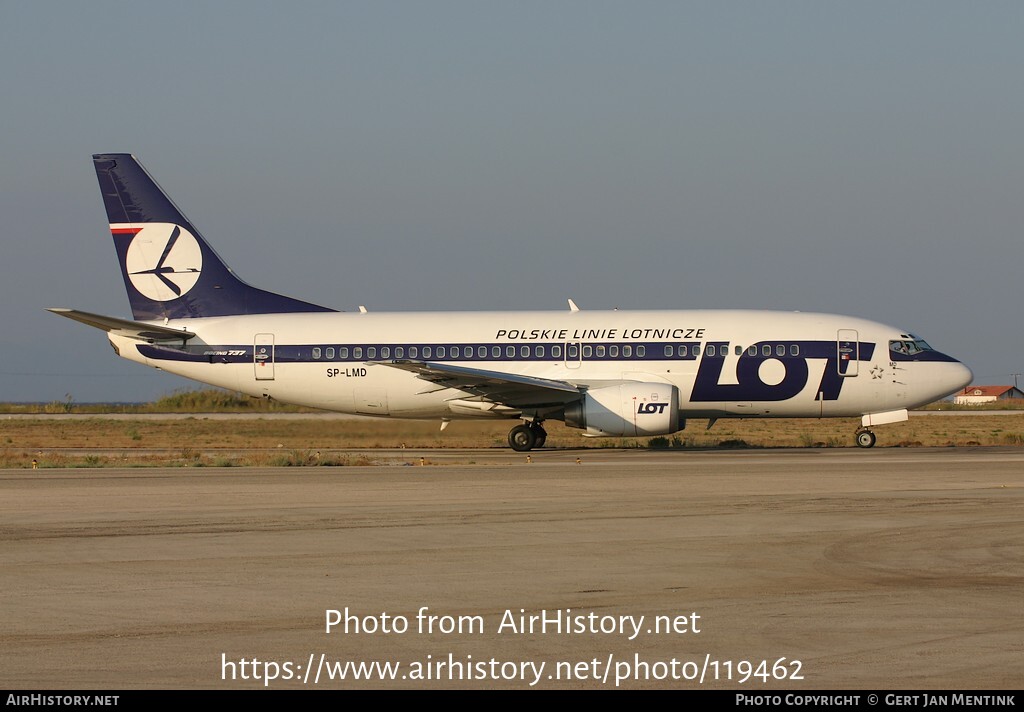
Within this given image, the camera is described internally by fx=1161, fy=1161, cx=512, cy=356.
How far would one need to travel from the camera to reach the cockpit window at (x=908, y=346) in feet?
102

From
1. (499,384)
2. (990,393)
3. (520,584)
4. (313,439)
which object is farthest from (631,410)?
(990,393)

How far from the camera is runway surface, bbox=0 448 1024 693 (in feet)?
26.4

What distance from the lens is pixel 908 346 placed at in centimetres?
3138

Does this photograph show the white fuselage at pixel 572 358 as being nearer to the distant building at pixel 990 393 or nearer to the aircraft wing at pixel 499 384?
the aircraft wing at pixel 499 384

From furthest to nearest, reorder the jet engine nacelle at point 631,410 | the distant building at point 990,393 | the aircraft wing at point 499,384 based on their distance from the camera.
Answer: the distant building at point 990,393
the aircraft wing at point 499,384
the jet engine nacelle at point 631,410

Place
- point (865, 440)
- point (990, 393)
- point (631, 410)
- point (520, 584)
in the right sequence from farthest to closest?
point (990, 393)
point (865, 440)
point (631, 410)
point (520, 584)

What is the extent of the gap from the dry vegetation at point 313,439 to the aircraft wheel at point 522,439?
760 mm

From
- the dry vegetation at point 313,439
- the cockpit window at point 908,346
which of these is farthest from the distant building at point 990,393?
the cockpit window at point 908,346

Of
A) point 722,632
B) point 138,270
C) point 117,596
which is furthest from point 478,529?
point 138,270

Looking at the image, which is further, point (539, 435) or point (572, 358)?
point (539, 435)

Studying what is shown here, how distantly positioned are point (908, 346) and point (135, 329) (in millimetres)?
21115

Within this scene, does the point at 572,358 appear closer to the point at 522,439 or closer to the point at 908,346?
the point at 522,439

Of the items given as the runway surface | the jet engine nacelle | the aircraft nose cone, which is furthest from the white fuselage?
the runway surface
